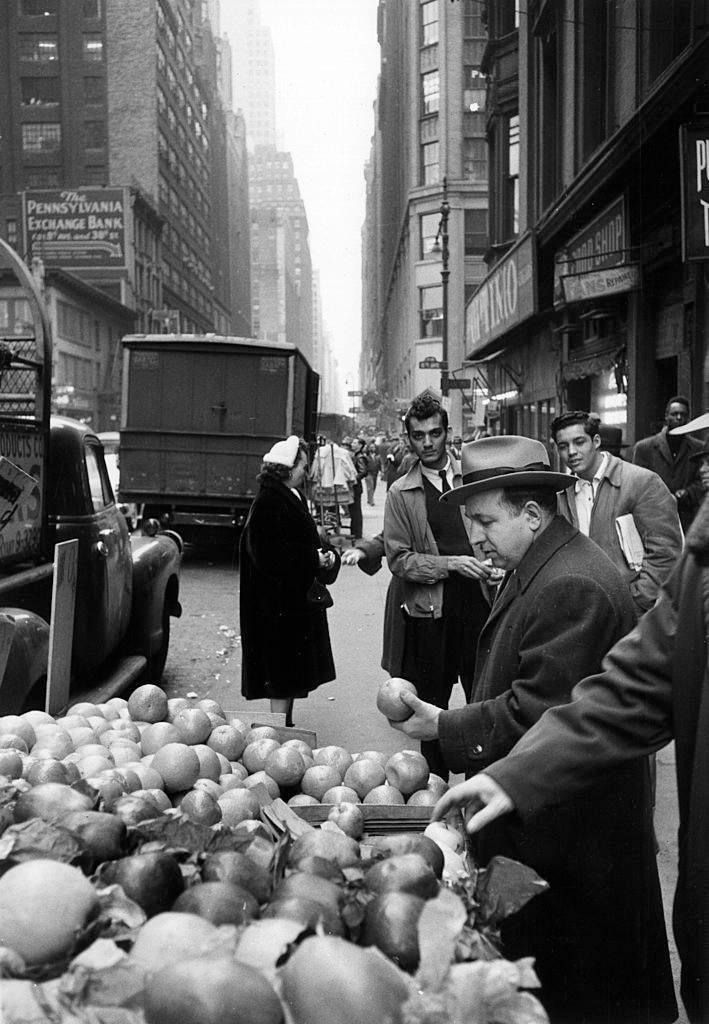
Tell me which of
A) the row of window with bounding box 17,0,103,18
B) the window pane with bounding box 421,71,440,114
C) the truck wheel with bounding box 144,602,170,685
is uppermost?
the row of window with bounding box 17,0,103,18

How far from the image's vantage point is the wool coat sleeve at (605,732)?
2.18 metres

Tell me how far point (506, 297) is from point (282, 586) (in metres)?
16.5

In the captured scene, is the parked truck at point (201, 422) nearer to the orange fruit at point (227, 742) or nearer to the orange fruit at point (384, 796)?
the orange fruit at point (227, 742)

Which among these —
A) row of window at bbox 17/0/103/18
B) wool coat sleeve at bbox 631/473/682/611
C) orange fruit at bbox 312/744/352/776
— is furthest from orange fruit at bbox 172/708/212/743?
row of window at bbox 17/0/103/18

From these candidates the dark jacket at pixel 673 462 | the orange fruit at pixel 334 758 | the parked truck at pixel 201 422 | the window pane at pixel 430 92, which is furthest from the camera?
the window pane at pixel 430 92

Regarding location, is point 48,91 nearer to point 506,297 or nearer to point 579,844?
point 506,297

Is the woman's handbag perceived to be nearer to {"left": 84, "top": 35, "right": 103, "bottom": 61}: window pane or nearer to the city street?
the city street

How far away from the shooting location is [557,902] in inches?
100.0

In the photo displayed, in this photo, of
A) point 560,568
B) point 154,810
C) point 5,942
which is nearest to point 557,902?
point 560,568

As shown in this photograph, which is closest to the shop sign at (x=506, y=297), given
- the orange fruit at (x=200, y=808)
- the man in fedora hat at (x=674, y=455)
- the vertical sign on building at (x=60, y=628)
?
the man in fedora hat at (x=674, y=455)

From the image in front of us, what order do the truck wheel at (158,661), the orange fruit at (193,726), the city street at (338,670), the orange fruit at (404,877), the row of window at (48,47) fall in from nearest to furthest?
the orange fruit at (404,877), the orange fruit at (193,726), the city street at (338,670), the truck wheel at (158,661), the row of window at (48,47)

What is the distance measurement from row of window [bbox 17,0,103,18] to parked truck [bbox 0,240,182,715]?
80.6 meters

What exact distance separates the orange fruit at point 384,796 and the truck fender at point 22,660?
2.02 metres

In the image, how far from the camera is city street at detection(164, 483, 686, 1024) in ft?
19.4
